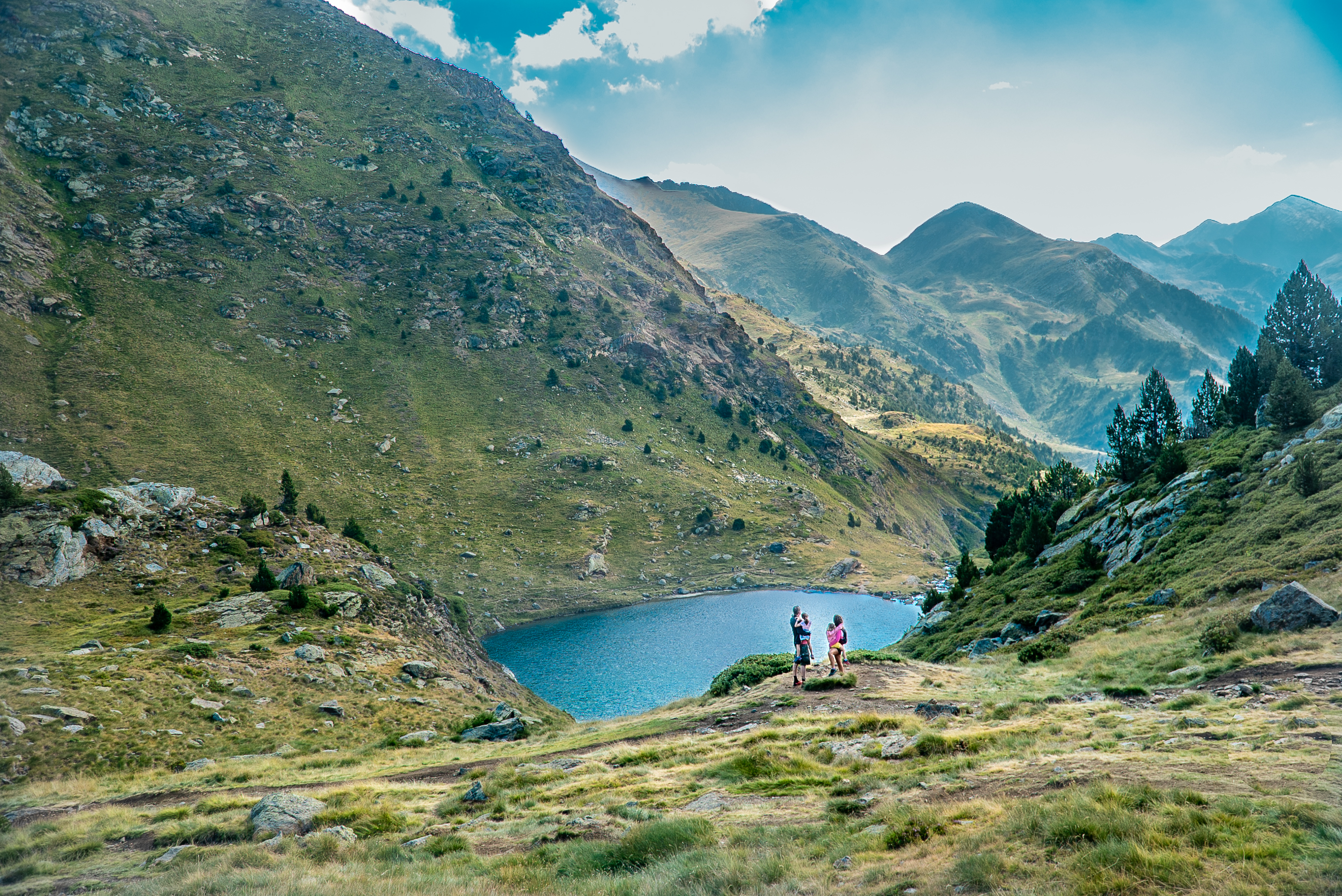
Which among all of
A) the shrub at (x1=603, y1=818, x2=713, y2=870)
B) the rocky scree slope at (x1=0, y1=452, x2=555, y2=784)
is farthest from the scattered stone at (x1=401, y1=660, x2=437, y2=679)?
the shrub at (x1=603, y1=818, x2=713, y2=870)

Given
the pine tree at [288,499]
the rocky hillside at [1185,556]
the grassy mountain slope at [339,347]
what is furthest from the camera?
the grassy mountain slope at [339,347]

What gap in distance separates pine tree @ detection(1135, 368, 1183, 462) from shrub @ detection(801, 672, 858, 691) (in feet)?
204

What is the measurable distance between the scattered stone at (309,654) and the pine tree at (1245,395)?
260 ft

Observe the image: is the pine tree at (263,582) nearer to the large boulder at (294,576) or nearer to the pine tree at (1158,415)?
the large boulder at (294,576)

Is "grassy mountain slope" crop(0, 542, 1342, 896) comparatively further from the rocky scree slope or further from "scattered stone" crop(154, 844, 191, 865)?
the rocky scree slope

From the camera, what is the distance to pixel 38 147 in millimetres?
125250

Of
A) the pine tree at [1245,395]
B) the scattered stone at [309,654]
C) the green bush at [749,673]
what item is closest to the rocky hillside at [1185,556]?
the pine tree at [1245,395]

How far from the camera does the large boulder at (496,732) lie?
32875 millimetres

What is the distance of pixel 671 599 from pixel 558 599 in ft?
73.7

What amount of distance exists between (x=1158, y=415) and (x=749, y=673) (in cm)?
8241

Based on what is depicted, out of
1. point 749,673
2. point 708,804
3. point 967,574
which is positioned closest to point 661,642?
point 967,574

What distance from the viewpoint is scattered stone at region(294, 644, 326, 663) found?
3762 cm

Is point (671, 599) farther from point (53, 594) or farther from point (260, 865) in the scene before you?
point (260, 865)

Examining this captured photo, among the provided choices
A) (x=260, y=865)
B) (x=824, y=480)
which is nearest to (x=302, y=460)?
(x=260, y=865)
